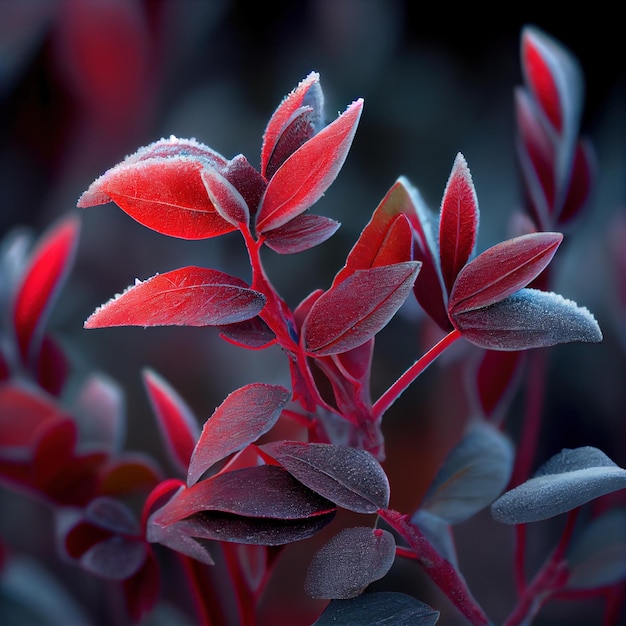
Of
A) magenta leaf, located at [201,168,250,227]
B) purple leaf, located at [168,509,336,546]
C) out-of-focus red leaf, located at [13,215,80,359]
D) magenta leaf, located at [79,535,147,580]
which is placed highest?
magenta leaf, located at [201,168,250,227]

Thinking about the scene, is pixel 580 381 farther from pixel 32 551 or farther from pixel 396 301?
pixel 32 551

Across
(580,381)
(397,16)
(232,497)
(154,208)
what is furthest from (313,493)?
(397,16)

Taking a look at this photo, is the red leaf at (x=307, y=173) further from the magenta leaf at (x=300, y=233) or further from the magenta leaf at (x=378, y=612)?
the magenta leaf at (x=378, y=612)

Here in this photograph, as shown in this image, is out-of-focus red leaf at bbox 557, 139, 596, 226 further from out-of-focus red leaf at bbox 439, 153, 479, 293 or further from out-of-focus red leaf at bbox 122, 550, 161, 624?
out-of-focus red leaf at bbox 122, 550, 161, 624

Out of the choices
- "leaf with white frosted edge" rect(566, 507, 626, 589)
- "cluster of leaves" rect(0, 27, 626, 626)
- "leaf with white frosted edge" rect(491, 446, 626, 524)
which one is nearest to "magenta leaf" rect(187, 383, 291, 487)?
"cluster of leaves" rect(0, 27, 626, 626)

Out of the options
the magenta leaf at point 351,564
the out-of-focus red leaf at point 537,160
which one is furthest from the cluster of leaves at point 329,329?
the out-of-focus red leaf at point 537,160

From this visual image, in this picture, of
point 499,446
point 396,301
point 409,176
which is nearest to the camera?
point 396,301
